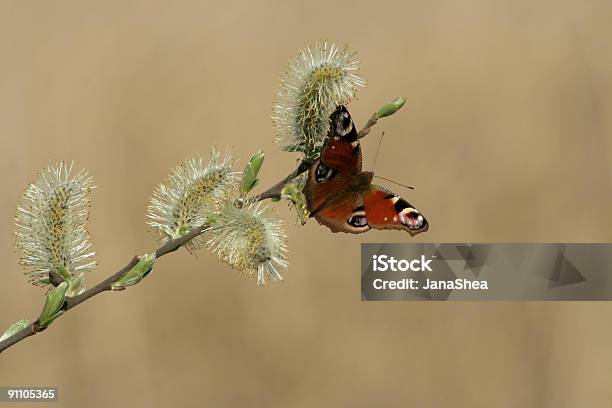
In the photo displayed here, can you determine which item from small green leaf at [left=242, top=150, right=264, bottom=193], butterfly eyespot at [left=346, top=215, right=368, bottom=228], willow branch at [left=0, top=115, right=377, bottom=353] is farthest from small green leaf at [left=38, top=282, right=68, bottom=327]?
butterfly eyespot at [left=346, top=215, right=368, bottom=228]

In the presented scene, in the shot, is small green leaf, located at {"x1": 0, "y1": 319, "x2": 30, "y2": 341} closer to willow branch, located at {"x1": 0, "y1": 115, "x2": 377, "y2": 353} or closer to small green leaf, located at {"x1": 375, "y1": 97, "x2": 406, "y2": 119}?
willow branch, located at {"x1": 0, "y1": 115, "x2": 377, "y2": 353}

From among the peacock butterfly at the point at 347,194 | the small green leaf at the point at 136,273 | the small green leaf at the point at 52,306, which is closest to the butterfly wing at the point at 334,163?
the peacock butterfly at the point at 347,194

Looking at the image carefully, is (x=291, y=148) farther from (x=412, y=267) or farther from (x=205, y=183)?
(x=412, y=267)

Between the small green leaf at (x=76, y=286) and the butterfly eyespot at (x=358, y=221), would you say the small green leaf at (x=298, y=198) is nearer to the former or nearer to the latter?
the butterfly eyespot at (x=358, y=221)

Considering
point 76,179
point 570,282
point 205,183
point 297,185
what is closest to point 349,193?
point 297,185

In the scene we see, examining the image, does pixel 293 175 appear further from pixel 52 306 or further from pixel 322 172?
pixel 52 306

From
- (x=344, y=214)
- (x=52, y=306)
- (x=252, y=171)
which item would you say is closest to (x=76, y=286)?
(x=52, y=306)
